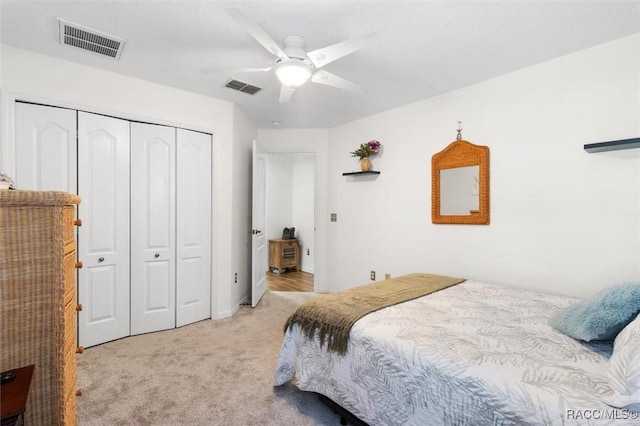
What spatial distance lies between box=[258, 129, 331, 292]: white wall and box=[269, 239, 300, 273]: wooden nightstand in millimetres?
1546

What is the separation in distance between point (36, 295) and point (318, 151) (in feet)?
12.1

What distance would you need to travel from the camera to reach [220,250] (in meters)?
3.39

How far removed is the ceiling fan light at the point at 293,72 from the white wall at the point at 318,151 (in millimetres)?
2250

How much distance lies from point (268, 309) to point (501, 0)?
3.51 metres

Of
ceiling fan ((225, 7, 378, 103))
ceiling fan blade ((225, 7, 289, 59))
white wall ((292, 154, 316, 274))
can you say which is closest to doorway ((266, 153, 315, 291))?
white wall ((292, 154, 316, 274))

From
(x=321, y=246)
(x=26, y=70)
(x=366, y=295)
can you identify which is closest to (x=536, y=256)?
(x=366, y=295)

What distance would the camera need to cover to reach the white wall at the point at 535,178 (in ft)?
7.07

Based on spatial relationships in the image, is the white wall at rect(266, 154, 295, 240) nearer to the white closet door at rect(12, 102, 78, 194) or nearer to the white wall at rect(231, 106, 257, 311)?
the white wall at rect(231, 106, 257, 311)

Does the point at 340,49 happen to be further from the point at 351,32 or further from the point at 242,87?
the point at 242,87

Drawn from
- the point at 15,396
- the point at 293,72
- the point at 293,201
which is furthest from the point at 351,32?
the point at 293,201

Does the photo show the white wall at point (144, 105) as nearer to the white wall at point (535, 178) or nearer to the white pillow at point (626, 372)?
the white wall at point (535, 178)

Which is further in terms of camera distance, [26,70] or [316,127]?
[316,127]

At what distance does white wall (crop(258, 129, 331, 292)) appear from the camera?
14.4ft

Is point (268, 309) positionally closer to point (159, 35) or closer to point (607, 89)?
point (159, 35)
